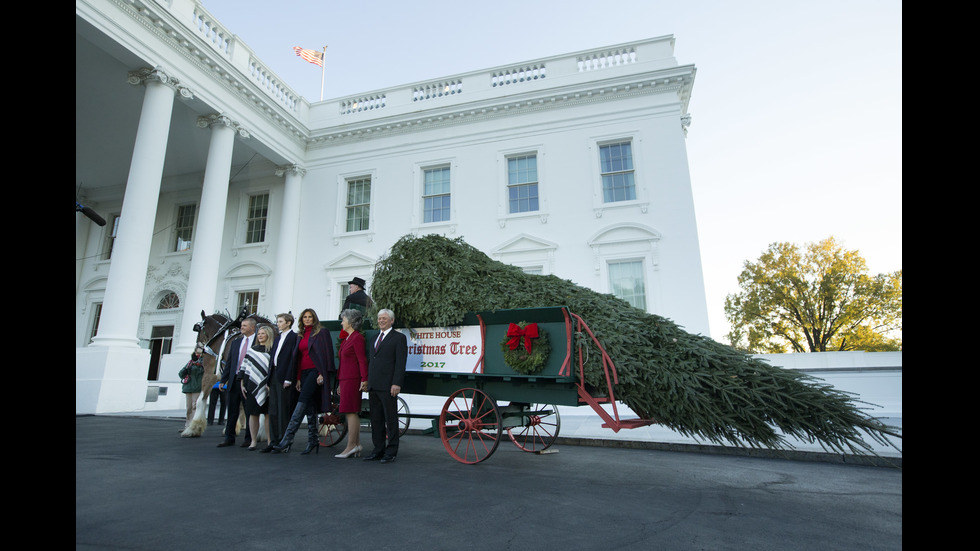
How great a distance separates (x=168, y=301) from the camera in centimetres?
1866

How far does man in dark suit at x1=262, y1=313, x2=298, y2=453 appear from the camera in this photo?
645 centimetres

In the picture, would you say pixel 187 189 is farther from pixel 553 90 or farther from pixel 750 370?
pixel 750 370

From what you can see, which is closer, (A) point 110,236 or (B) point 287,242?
(B) point 287,242

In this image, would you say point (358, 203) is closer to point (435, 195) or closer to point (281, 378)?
point (435, 195)

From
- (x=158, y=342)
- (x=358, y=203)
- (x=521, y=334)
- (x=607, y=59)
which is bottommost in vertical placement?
(x=521, y=334)

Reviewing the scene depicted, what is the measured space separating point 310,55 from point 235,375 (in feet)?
61.2

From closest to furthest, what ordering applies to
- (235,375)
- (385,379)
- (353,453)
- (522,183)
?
(385,379) → (353,453) → (235,375) → (522,183)

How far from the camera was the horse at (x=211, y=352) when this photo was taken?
7.83 metres

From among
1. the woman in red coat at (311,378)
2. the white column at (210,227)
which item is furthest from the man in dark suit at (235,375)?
the white column at (210,227)

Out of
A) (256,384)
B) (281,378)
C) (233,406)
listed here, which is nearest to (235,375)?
(233,406)

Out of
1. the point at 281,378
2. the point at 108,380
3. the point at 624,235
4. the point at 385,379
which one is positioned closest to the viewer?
the point at 385,379

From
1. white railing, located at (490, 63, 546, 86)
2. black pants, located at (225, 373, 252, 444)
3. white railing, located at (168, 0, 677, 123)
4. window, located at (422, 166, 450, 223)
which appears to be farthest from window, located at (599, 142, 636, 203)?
black pants, located at (225, 373, 252, 444)
